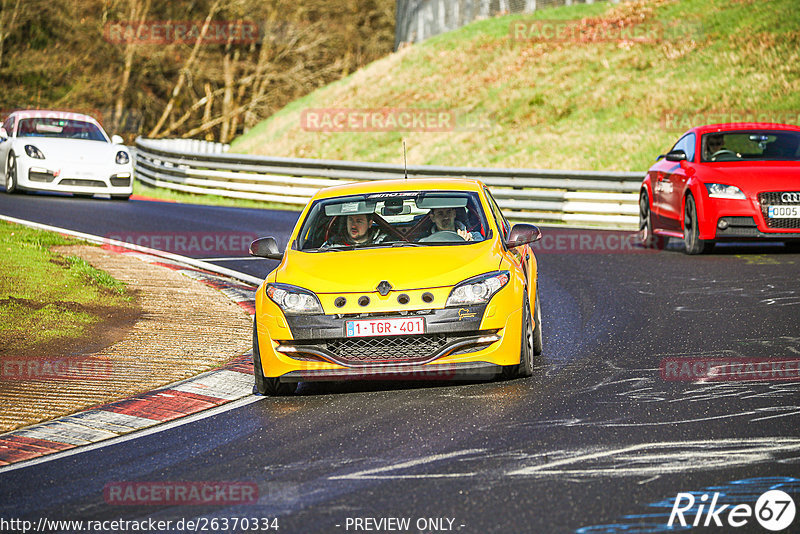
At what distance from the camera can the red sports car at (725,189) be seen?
14.0m

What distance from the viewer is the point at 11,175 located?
22.7 metres

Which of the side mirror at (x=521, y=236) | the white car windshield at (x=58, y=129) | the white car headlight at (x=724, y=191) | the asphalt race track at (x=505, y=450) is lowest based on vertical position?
the asphalt race track at (x=505, y=450)

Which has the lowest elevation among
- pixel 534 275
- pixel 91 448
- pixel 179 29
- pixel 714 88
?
pixel 91 448

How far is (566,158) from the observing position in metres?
31.0

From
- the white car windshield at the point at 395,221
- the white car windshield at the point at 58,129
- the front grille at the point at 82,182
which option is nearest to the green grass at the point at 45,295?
the white car windshield at the point at 395,221

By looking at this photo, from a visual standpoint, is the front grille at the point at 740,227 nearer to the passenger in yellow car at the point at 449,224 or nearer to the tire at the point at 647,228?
the tire at the point at 647,228

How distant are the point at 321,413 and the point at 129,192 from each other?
16.6 m

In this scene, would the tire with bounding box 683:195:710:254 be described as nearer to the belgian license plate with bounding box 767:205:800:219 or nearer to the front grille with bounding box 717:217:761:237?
Result: the front grille with bounding box 717:217:761:237

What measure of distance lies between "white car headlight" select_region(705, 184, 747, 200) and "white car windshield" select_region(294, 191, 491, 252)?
6.07 m

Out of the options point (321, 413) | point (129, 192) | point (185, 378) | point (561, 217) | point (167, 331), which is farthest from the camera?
point (129, 192)

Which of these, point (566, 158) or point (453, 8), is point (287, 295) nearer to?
point (566, 158)

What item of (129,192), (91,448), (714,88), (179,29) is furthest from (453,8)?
(91,448)

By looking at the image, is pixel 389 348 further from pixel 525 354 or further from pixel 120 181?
pixel 120 181

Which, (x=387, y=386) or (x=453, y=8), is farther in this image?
(x=453, y=8)
